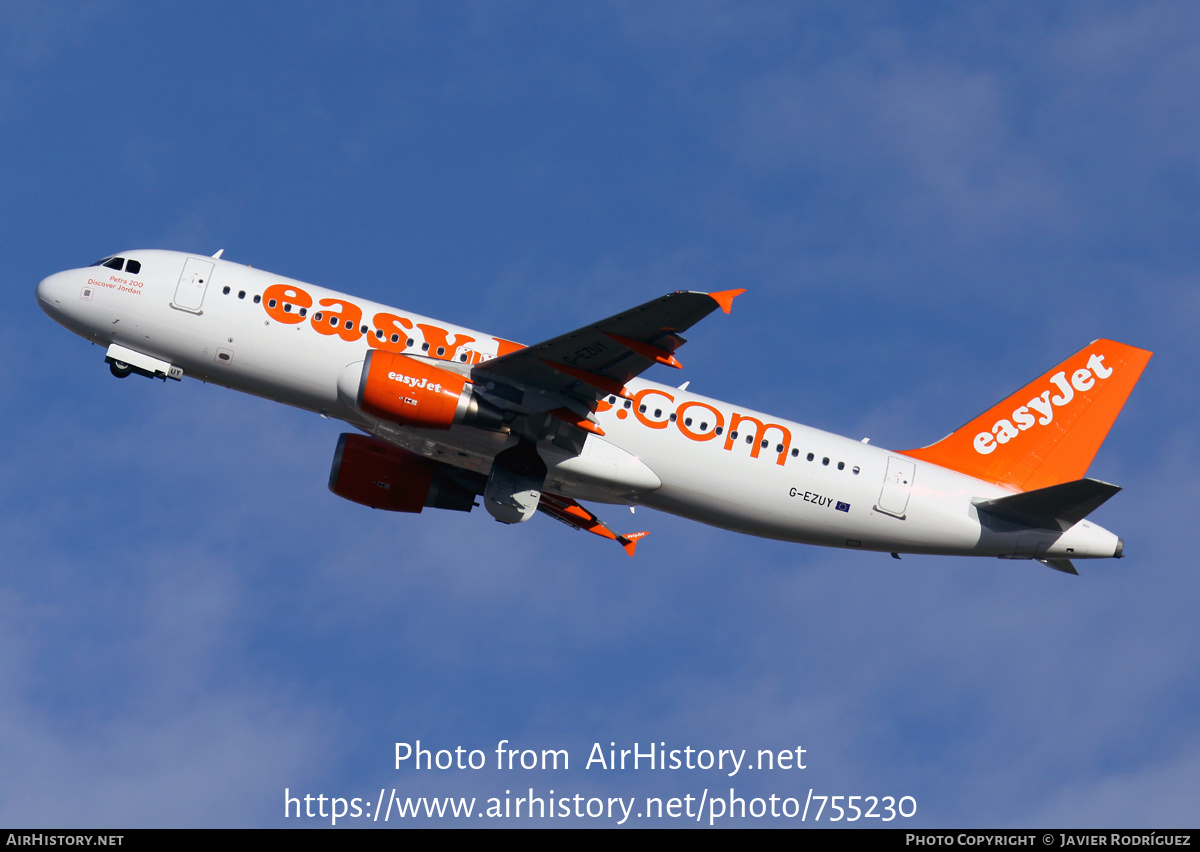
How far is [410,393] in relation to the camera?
33.2 m

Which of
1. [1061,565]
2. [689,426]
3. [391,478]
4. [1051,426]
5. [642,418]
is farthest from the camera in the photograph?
[1051,426]

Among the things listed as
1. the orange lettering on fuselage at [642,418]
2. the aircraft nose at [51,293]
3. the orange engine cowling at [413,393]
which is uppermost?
the aircraft nose at [51,293]

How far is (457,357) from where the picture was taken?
36.1 m

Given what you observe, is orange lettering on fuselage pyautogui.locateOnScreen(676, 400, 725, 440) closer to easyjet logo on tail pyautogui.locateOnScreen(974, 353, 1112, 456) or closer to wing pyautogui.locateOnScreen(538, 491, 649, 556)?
wing pyautogui.locateOnScreen(538, 491, 649, 556)

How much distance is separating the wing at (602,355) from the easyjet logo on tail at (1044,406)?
13327 mm

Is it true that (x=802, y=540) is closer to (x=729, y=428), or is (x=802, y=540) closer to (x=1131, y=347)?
(x=729, y=428)

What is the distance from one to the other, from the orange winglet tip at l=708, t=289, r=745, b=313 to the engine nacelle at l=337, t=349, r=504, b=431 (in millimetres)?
7954

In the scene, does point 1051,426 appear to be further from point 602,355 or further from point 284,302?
point 284,302

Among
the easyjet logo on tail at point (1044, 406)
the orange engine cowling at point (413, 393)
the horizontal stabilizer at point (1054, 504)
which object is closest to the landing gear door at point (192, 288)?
the orange engine cowling at point (413, 393)

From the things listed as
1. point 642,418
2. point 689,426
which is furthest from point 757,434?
point 642,418

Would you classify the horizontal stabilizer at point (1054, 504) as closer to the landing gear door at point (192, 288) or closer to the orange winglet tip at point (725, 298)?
the orange winglet tip at point (725, 298)

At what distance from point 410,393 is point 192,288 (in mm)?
7920

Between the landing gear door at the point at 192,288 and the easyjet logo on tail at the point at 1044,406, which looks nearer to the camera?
the landing gear door at the point at 192,288

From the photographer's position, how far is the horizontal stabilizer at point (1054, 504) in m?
35.3
